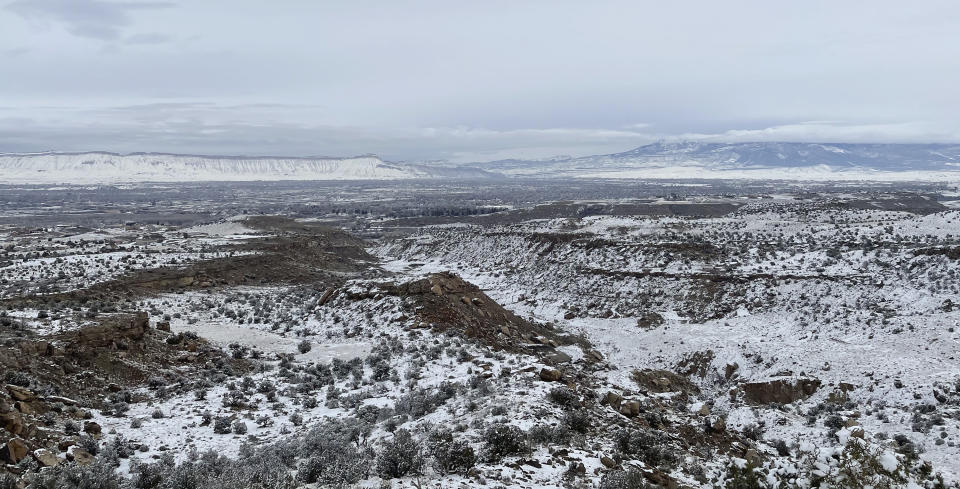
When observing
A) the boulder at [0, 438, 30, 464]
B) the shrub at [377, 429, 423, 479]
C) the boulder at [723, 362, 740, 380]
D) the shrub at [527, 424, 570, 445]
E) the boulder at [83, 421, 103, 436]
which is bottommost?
the boulder at [723, 362, 740, 380]

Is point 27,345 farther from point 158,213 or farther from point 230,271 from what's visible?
point 158,213

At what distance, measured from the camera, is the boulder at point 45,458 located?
9516 mm

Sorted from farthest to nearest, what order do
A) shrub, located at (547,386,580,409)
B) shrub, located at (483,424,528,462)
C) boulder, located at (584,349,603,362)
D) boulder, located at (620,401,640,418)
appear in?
boulder, located at (584,349,603,362) → boulder, located at (620,401,640,418) → shrub, located at (547,386,580,409) → shrub, located at (483,424,528,462)

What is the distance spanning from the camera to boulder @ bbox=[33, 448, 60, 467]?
9.52 metres

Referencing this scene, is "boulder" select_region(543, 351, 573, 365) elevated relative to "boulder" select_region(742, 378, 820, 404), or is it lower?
elevated

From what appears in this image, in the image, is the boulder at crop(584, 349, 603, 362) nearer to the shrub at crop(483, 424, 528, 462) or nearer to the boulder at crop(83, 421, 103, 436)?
the shrub at crop(483, 424, 528, 462)

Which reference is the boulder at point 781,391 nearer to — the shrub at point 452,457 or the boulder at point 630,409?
the boulder at point 630,409

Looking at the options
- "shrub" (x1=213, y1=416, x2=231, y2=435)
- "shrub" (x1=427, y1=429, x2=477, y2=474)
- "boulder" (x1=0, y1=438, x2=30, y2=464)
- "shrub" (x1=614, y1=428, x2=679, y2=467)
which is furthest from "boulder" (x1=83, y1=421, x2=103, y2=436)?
"shrub" (x1=614, y1=428, x2=679, y2=467)

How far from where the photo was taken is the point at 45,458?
9.58m

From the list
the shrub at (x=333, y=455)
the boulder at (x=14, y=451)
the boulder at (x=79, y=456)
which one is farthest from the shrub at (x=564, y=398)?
the boulder at (x=14, y=451)

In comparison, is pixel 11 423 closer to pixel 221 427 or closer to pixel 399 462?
pixel 221 427

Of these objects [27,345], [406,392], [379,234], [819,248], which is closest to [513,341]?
[406,392]

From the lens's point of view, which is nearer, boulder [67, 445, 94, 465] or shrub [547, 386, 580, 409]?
boulder [67, 445, 94, 465]

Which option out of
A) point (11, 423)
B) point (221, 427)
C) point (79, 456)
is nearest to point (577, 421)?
point (221, 427)
